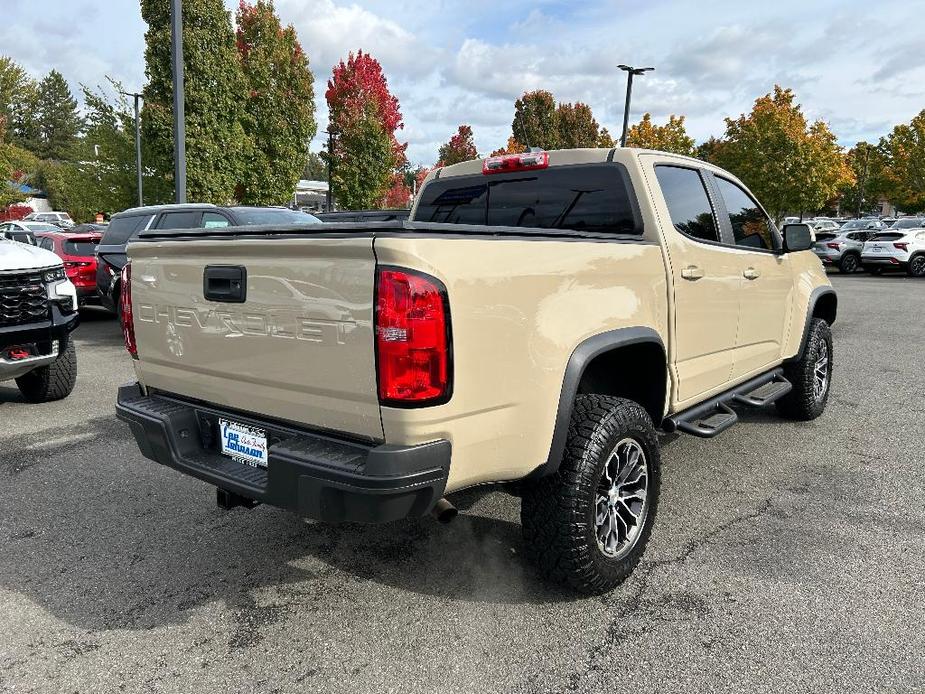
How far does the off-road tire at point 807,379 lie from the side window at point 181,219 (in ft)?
24.6

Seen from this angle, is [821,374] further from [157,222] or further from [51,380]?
[157,222]

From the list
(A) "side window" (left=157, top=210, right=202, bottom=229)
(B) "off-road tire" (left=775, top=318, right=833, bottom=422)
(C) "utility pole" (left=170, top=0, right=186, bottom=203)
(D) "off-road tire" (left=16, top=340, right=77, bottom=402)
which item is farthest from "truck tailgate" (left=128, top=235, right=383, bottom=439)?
(C) "utility pole" (left=170, top=0, right=186, bottom=203)

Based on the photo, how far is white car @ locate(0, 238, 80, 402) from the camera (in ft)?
17.2

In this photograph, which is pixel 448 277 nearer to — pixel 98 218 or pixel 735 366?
pixel 735 366

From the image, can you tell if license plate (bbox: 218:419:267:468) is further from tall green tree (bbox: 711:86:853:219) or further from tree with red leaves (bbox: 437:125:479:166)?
tree with red leaves (bbox: 437:125:479:166)

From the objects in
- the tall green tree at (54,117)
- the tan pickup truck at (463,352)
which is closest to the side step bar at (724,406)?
the tan pickup truck at (463,352)

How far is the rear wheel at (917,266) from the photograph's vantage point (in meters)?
21.2

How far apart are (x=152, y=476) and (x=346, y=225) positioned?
2749 mm

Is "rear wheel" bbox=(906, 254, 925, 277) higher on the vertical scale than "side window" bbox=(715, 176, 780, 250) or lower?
lower

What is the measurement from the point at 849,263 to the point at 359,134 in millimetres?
19093

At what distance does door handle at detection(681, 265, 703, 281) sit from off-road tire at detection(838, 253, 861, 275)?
891 inches

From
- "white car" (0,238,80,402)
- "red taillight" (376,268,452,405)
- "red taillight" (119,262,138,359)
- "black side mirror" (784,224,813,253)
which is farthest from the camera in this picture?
"white car" (0,238,80,402)

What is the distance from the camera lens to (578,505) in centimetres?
271

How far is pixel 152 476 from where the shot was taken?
4.30 m
